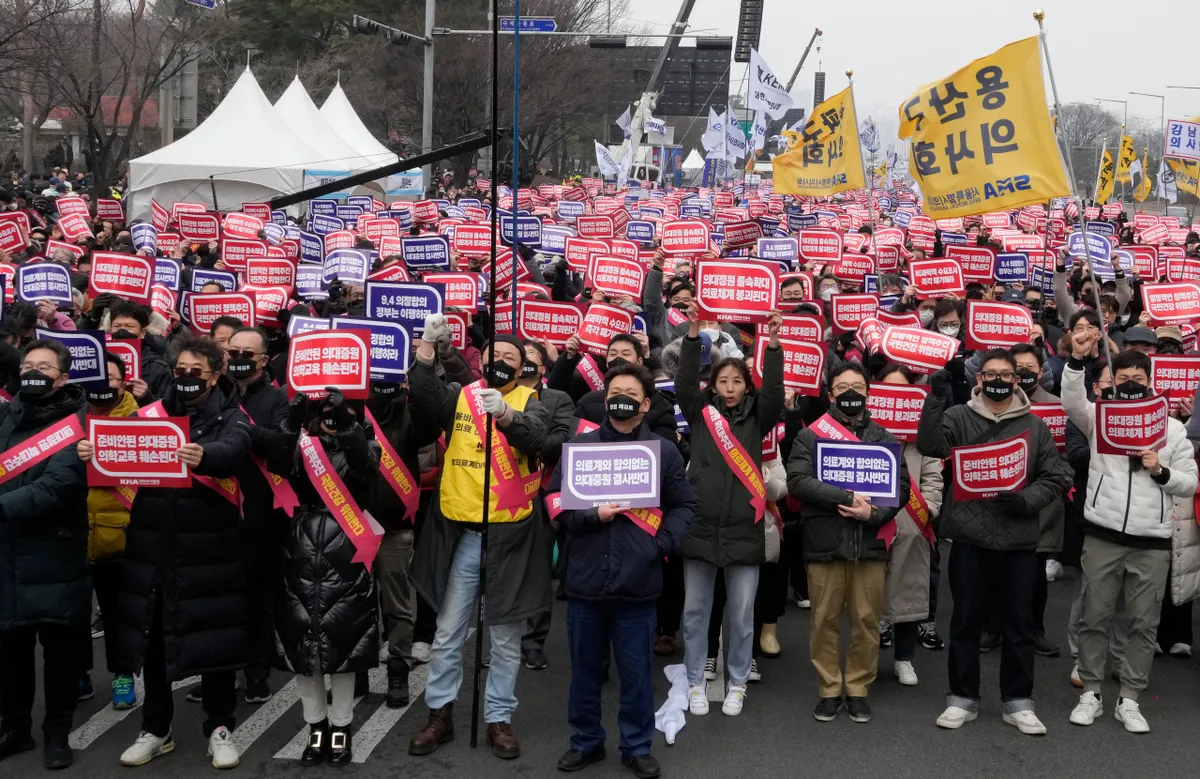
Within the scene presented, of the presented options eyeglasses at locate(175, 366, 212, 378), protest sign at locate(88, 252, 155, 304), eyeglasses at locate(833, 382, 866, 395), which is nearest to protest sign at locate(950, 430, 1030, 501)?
eyeglasses at locate(833, 382, 866, 395)

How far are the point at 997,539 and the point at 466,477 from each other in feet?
8.41

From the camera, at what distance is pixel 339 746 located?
560 cm

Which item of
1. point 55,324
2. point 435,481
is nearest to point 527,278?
point 55,324

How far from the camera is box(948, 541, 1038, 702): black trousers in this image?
19.9 feet

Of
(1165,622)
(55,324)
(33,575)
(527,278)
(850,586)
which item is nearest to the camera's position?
(33,575)

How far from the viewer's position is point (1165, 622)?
7.41m

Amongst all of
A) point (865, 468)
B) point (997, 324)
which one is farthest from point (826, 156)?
point (865, 468)

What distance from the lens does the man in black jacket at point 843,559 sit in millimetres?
6223

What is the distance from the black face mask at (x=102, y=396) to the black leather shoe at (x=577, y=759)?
267cm

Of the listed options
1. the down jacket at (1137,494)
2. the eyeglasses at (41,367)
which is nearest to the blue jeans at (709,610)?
the down jacket at (1137,494)

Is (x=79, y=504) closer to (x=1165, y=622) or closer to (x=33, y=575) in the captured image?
(x=33, y=575)

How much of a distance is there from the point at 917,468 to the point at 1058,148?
196 cm

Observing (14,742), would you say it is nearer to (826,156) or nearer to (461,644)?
(461,644)

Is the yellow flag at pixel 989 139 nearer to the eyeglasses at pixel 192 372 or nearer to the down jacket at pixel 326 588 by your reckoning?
the down jacket at pixel 326 588
